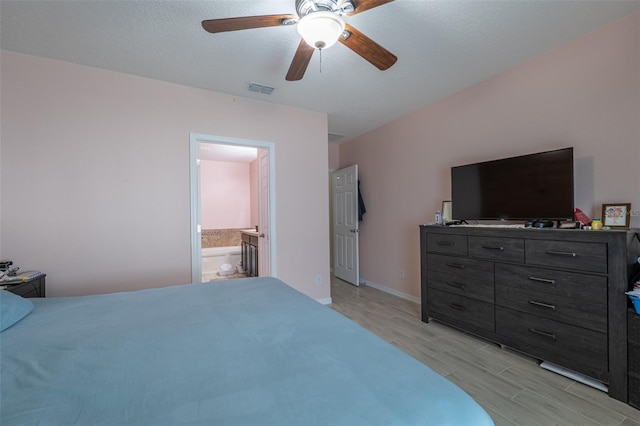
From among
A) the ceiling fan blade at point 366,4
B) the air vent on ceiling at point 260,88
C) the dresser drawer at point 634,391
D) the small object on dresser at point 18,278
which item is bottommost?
the dresser drawer at point 634,391

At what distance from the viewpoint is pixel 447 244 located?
8.88 feet

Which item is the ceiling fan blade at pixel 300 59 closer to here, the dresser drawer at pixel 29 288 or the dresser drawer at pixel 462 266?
the dresser drawer at pixel 462 266

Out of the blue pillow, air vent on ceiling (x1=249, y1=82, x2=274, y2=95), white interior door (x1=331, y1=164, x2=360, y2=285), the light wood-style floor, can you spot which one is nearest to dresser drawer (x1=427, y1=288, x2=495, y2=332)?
→ the light wood-style floor

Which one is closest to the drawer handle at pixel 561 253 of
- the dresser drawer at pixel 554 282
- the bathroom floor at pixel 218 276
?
the dresser drawer at pixel 554 282

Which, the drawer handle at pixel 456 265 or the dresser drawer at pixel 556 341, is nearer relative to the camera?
the dresser drawer at pixel 556 341

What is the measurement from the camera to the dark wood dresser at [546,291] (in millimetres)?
1698

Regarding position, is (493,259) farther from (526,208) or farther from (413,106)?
(413,106)

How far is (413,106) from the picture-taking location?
343 cm

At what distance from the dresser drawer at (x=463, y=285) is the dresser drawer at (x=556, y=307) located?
91 mm

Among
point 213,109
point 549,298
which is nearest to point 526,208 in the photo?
point 549,298

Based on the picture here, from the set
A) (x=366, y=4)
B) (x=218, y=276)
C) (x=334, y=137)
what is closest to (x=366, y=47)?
(x=366, y=4)

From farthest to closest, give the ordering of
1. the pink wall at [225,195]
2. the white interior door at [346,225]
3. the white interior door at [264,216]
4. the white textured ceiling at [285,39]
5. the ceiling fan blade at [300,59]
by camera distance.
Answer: the pink wall at [225,195] < the white interior door at [346,225] < the white interior door at [264,216] < the white textured ceiling at [285,39] < the ceiling fan blade at [300,59]

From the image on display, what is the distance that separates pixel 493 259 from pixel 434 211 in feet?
3.71

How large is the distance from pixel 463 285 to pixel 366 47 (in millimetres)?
2214
